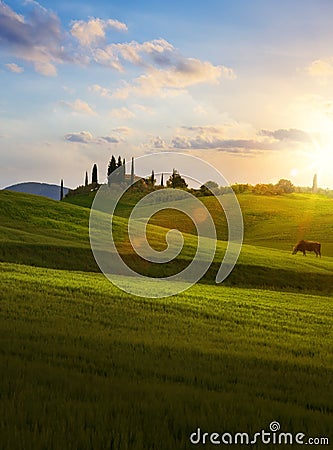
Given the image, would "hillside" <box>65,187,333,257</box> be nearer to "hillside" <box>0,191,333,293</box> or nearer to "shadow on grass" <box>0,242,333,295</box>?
"hillside" <box>0,191,333,293</box>

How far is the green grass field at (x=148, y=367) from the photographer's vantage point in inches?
245

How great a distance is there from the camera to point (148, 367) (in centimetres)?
954

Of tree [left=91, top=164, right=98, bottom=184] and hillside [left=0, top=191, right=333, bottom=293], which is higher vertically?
tree [left=91, top=164, right=98, bottom=184]

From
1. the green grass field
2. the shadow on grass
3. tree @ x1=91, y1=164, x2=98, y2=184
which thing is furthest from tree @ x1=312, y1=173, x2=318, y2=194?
the green grass field

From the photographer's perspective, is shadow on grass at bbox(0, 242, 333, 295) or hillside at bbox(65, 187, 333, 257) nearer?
shadow on grass at bbox(0, 242, 333, 295)

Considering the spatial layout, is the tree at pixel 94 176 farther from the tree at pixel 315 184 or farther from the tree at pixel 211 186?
the tree at pixel 211 186

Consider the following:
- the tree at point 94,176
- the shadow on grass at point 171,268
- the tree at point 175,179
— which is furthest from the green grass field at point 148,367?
the tree at point 94,176

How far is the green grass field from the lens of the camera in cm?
623

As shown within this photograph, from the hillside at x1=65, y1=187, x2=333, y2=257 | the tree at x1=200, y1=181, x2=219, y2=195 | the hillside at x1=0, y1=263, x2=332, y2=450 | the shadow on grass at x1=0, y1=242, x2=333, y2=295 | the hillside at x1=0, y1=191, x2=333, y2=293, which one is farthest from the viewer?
the hillside at x1=65, y1=187, x2=333, y2=257

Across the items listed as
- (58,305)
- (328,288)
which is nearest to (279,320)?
(58,305)

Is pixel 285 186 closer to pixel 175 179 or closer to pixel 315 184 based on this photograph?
pixel 315 184

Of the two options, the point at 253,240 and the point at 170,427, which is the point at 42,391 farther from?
the point at 253,240

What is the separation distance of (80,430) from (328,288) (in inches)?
1588

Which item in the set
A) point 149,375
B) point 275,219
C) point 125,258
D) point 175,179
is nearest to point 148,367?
point 149,375
